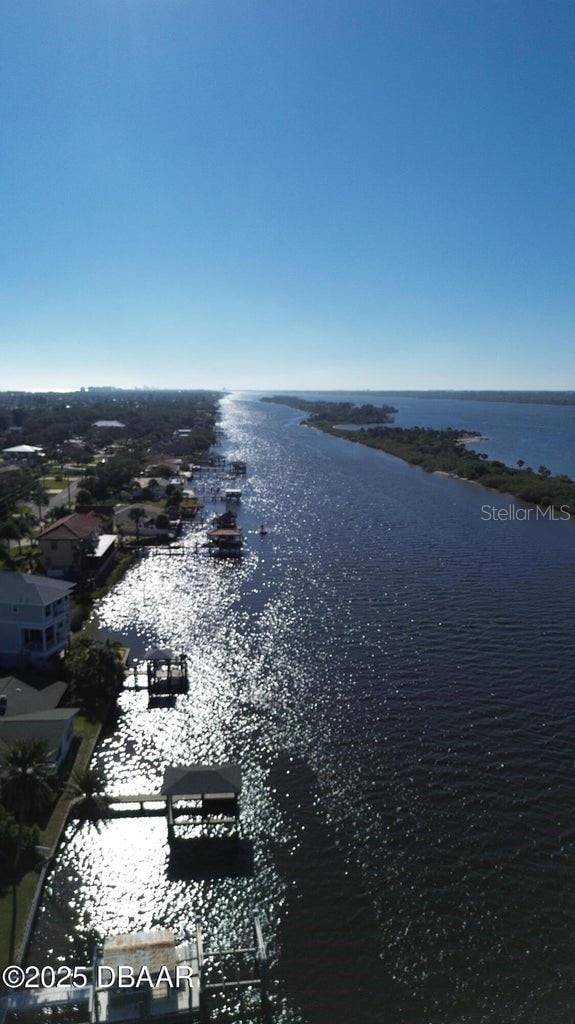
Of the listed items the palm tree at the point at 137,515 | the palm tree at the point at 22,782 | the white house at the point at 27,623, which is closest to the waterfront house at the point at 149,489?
the palm tree at the point at 137,515

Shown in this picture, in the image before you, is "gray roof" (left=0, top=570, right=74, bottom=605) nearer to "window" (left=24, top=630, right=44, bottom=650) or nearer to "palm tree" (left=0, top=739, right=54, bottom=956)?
"window" (left=24, top=630, right=44, bottom=650)

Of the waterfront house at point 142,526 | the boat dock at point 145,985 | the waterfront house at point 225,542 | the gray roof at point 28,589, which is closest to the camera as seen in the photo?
the boat dock at point 145,985

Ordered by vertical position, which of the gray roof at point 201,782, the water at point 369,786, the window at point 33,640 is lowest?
the water at point 369,786

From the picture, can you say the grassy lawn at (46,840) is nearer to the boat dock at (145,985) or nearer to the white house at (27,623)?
the boat dock at (145,985)

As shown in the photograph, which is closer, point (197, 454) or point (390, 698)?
point (390, 698)

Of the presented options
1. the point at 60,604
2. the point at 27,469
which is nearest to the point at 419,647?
the point at 60,604

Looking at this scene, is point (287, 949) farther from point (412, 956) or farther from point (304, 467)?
point (304, 467)
